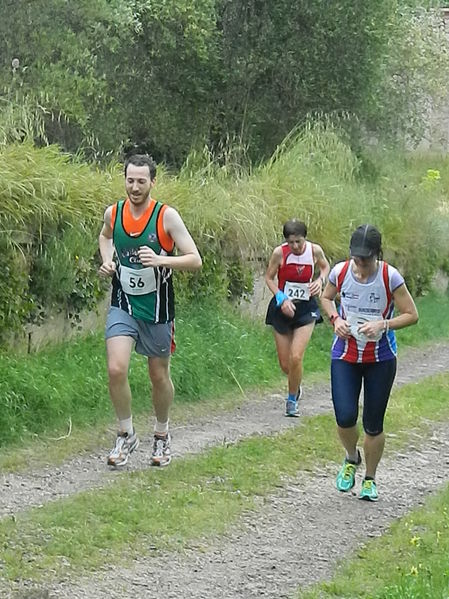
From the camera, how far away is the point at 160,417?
7.86 m

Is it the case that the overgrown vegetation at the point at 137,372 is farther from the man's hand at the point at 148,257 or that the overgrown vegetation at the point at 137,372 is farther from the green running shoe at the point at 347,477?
the green running shoe at the point at 347,477

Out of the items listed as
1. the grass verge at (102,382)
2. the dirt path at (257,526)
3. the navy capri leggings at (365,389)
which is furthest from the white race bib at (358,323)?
the grass verge at (102,382)

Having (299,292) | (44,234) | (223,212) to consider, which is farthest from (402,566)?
(223,212)

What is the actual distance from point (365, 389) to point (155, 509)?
157 centimetres

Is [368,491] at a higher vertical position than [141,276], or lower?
lower

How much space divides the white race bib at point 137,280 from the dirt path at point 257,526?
127cm

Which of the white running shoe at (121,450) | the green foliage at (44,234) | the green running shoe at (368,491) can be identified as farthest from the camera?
the green foliage at (44,234)

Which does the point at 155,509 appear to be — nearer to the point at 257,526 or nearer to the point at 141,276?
the point at 257,526

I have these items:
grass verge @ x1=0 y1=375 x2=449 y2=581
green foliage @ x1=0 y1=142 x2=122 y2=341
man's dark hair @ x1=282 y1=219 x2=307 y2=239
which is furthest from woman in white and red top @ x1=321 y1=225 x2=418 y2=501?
green foliage @ x1=0 y1=142 x2=122 y2=341

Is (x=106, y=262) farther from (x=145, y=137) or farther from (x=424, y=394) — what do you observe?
(x=145, y=137)

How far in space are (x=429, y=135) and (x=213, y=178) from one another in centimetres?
1503

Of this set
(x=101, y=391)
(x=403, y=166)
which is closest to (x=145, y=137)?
(x=403, y=166)

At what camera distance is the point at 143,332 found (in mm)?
7598

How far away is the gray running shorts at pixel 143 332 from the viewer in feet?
24.8
